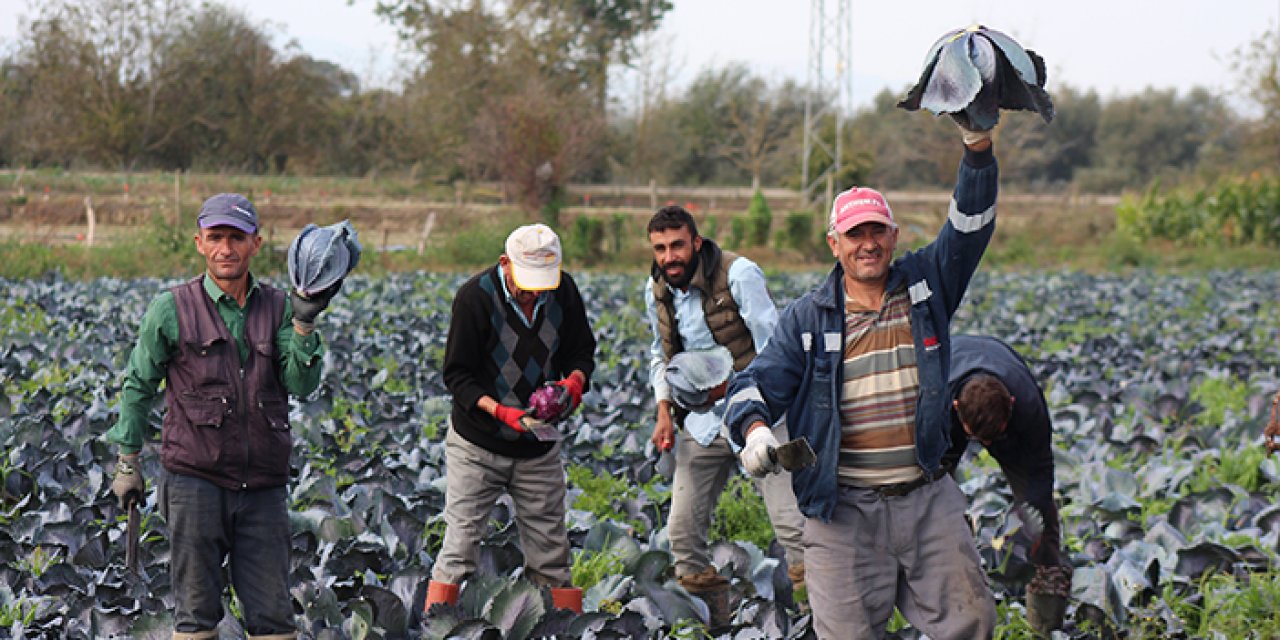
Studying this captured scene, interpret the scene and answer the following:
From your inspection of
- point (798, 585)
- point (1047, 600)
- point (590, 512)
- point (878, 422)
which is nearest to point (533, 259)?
point (878, 422)

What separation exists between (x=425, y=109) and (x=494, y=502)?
36416 millimetres

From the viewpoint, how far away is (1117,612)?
15.6ft

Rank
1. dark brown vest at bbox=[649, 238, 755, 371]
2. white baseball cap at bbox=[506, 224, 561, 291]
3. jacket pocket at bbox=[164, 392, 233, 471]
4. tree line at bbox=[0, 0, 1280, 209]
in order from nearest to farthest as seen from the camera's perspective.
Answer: jacket pocket at bbox=[164, 392, 233, 471]
white baseball cap at bbox=[506, 224, 561, 291]
dark brown vest at bbox=[649, 238, 755, 371]
tree line at bbox=[0, 0, 1280, 209]

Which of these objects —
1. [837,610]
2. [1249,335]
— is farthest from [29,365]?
[1249,335]

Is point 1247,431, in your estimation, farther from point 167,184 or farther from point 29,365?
point 167,184

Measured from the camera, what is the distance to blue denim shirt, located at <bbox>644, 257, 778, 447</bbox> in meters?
4.60

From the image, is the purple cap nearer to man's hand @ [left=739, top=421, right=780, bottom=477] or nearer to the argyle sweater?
the argyle sweater

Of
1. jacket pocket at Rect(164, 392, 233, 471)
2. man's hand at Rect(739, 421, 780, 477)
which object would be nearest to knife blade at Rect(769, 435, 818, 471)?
man's hand at Rect(739, 421, 780, 477)

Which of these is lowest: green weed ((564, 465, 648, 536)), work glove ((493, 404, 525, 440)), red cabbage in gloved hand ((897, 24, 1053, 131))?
green weed ((564, 465, 648, 536))

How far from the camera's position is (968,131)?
316 cm

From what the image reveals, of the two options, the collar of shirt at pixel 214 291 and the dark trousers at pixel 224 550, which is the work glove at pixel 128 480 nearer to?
the dark trousers at pixel 224 550

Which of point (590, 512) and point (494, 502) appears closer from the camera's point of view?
point (494, 502)

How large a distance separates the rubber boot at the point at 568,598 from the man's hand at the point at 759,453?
1519 mm

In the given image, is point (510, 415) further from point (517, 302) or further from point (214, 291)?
point (214, 291)
